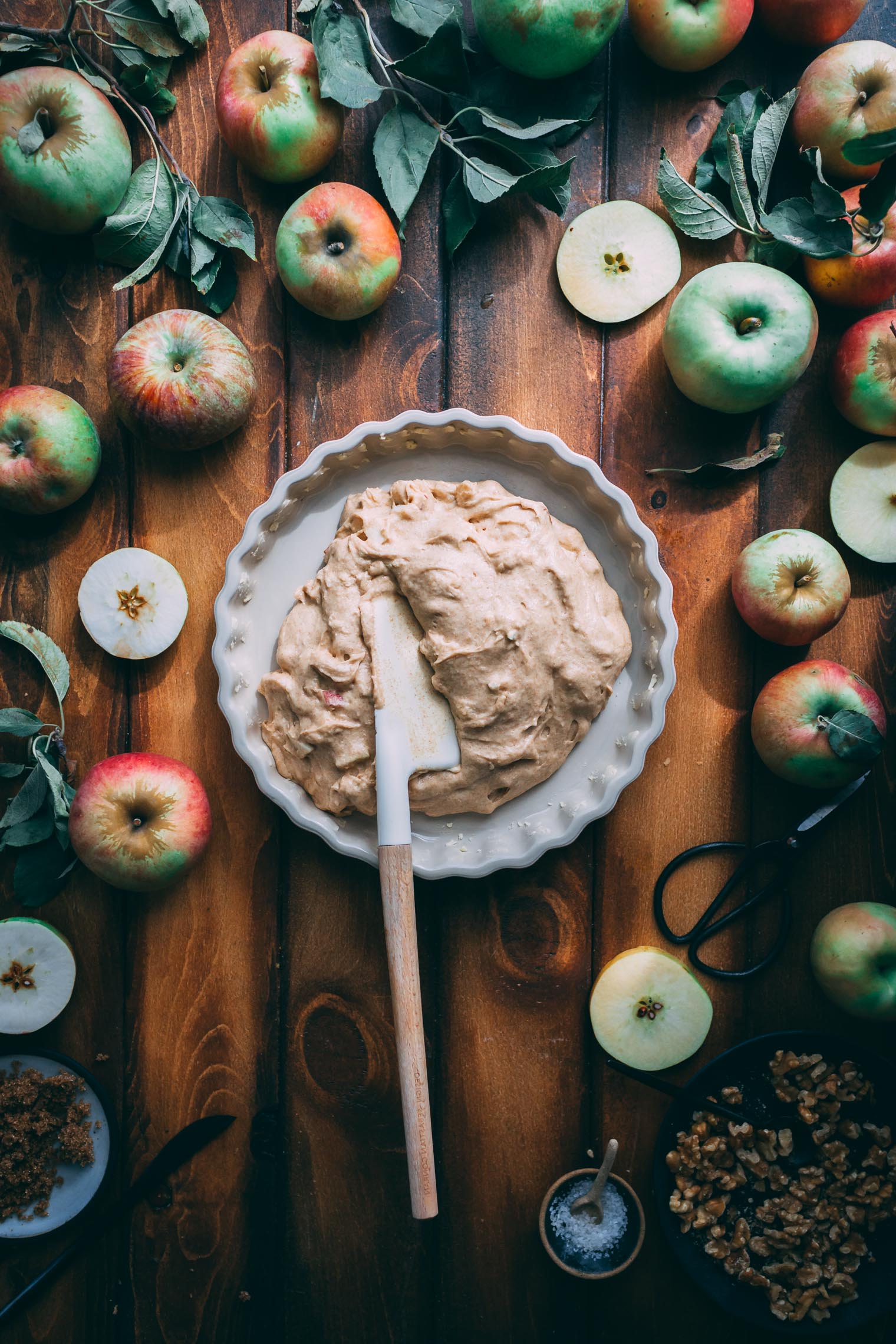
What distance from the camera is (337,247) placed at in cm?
131

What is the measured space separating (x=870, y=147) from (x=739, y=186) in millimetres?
298

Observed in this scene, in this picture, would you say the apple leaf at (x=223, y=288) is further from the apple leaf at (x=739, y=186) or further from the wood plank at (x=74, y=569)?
the apple leaf at (x=739, y=186)

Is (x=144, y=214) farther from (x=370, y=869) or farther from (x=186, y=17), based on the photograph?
(x=370, y=869)

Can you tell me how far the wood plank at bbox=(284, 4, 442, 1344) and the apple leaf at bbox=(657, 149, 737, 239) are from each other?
1.20ft

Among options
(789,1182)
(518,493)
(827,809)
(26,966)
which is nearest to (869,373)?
(518,493)

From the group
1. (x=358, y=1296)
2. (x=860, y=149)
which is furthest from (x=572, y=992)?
(x=860, y=149)

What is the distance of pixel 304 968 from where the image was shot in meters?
1.39

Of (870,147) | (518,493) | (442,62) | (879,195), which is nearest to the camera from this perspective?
(870,147)

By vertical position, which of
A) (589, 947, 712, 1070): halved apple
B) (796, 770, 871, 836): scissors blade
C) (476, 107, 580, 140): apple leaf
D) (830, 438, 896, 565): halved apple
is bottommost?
(589, 947, 712, 1070): halved apple

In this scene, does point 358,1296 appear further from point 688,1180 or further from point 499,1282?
point 688,1180

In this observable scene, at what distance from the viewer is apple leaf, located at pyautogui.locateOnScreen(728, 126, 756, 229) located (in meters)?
1.32

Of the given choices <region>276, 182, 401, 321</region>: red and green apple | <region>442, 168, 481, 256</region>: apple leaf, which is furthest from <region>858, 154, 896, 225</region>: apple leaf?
<region>276, 182, 401, 321</region>: red and green apple

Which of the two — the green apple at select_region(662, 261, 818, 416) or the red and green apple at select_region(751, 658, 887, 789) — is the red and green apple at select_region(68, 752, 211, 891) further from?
the green apple at select_region(662, 261, 818, 416)

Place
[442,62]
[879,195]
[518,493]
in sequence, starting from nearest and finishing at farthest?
[879,195] < [442,62] < [518,493]
